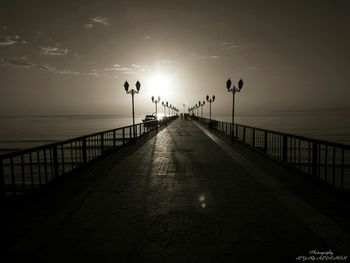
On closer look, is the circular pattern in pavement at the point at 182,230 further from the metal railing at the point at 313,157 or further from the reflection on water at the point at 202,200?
the metal railing at the point at 313,157

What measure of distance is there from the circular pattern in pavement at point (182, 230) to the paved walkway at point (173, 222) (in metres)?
0.02

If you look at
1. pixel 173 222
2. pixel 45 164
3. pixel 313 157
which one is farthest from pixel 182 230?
pixel 313 157

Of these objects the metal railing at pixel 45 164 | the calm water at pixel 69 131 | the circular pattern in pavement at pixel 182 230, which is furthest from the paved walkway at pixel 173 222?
the calm water at pixel 69 131

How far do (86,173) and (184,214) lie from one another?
4.69 metres

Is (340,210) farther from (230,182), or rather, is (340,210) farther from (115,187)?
(115,187)

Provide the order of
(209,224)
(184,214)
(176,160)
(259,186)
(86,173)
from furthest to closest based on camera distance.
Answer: (176,160)
(86,173)
(259,186)
(184,214)
(209,224)

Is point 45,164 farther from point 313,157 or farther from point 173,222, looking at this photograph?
point 313,157

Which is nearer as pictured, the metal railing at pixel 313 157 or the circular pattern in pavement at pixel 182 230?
the circular pattern in pavement at pixel 182 230

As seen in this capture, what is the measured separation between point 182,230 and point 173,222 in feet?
1.14

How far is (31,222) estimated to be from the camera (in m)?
4.45

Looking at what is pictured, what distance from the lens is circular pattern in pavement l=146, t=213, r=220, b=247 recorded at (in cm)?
375

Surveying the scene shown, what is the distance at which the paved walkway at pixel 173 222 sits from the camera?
346cm

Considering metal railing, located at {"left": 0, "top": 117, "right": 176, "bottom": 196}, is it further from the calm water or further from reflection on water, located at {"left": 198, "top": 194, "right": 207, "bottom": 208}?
the calm water

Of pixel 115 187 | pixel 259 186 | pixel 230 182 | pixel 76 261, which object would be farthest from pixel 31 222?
pixel 259 186
